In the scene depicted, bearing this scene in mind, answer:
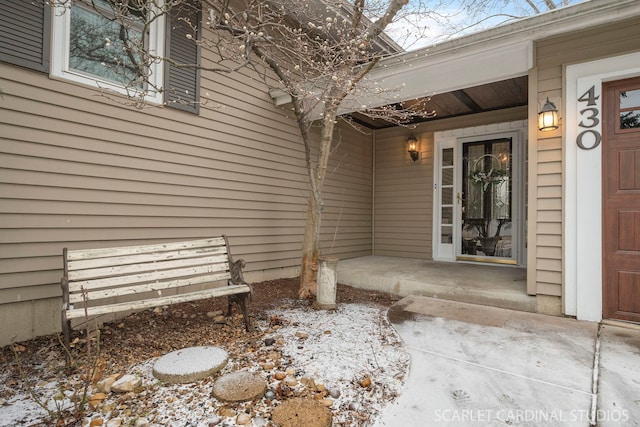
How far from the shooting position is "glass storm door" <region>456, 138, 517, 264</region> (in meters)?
5.28

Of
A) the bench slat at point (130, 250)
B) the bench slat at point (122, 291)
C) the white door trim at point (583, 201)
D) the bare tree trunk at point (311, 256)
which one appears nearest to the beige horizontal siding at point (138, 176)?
the bench slat at point (130, 250)

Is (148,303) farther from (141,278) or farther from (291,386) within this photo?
(291,386)

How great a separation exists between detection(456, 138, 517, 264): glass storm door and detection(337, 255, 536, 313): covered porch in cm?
38

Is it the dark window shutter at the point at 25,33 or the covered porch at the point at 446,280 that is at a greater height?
the dark window shutter at the point at 25,33

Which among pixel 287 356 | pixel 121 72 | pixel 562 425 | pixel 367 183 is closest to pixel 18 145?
pixel 121 72

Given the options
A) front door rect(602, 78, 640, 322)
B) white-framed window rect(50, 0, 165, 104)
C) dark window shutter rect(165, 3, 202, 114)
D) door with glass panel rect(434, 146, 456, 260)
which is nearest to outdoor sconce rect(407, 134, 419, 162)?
door with glass panel rect(434, 146, 456, 260)

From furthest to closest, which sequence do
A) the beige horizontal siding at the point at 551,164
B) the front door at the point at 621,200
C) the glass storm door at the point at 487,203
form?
1. the glass storm door at the point at 487,203
2. the beige horizontal siding at the point at 551,164
3. the front door at the point at 621,200

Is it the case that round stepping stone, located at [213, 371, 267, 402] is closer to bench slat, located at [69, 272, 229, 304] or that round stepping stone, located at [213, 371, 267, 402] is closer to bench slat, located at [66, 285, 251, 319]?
bench slat, located at [66, 285, 251, 319]

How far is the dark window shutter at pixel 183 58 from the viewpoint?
341cm

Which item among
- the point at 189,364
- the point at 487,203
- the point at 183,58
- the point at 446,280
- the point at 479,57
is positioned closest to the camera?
the point at 189,364

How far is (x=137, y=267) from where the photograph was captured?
2.66 metres

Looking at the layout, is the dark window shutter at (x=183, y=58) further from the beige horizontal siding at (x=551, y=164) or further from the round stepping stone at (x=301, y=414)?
the beige horizontal siding at (x=551, y=164)

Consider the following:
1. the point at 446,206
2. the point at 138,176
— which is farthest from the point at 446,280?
the point at 138,176

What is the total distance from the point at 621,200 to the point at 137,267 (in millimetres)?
4218
